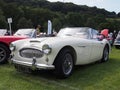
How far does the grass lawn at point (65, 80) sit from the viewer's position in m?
6.18

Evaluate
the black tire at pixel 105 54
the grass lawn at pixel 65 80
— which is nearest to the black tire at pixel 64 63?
the grass lawn at pixel 65 80

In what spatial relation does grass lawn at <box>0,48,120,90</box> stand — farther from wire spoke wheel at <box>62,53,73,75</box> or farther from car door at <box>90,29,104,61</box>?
car door at <box>90,29,104,61</box>

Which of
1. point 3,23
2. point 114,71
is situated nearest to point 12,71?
point 114,71

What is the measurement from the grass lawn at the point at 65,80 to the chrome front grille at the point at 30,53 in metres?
0.59

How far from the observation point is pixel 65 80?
6859 mm

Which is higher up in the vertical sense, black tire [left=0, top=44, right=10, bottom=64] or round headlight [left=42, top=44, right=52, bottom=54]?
round headlight [left=42, top=44, right=52, bottom=54]

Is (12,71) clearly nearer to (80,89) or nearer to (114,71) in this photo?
(80,89)

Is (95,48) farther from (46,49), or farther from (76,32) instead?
(46,49)

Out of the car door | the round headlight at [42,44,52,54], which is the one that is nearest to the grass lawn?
the car door

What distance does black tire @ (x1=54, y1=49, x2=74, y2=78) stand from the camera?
22.1 ft

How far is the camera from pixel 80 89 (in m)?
6.07

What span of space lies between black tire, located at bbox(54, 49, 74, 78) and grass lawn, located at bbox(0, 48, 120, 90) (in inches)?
6.6

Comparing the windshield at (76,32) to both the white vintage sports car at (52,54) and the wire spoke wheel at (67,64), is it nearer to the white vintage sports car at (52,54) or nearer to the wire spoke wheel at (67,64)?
the white vintage sports car at (52,54)

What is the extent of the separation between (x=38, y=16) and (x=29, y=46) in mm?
88925
